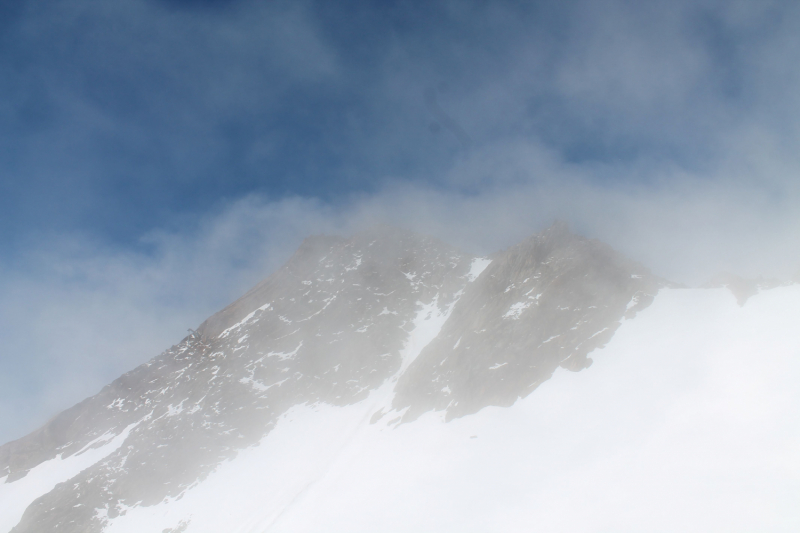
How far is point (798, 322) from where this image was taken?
123ft

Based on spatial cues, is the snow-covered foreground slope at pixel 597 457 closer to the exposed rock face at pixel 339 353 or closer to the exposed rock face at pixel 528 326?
the exposed rock face at pixel 528 326

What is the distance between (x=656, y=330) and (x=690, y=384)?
34.6ft

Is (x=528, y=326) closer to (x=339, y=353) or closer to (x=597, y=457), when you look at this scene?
(x=597, y=457)

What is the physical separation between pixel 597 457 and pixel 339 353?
161 ft

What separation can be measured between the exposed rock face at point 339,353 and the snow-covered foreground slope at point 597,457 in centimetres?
418

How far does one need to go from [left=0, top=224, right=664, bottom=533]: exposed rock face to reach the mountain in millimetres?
342

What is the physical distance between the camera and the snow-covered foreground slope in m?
25.8

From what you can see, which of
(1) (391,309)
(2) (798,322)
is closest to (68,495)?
(1) (391,309)

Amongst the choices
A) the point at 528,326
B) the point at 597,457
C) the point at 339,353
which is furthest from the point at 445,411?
the point at 339,353

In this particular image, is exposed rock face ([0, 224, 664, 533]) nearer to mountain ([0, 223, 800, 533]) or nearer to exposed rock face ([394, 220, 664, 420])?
exposed rock face ([394, 220, 664, 420])

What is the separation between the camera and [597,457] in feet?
106

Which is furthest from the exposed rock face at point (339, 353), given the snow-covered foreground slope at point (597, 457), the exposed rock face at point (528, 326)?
the snow-covered foreground slope at point (597, 457)

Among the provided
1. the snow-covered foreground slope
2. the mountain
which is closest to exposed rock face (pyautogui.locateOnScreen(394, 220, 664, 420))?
the mountain

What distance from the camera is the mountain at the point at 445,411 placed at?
29.7m
